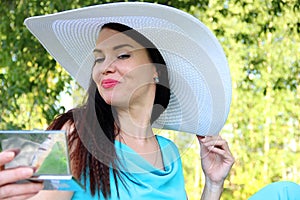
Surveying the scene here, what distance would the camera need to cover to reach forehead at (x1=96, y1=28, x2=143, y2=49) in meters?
1.98

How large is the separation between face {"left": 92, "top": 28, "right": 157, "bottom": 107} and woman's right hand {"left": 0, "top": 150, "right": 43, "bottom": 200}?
2.18 feet

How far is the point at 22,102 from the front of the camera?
556 centimetres

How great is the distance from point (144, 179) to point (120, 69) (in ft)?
1.01

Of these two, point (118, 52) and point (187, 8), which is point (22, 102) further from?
point (118, 52)

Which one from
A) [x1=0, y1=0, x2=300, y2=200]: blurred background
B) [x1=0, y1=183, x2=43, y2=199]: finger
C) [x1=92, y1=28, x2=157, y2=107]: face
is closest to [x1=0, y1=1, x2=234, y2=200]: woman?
[x1=92, y1=28, x2=157, y2=107]: face

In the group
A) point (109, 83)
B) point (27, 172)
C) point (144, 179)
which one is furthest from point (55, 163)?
point (144, 179)

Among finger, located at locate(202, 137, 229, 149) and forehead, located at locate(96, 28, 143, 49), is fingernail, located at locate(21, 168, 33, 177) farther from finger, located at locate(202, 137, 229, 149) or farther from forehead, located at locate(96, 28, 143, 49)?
finger, located at locate(202, 137, 229, 149)

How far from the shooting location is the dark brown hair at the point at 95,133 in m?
1.91

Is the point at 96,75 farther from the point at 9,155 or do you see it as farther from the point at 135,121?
the point at 9,155

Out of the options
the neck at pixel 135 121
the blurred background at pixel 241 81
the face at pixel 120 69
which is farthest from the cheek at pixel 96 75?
the blurred background at pixel 241 81

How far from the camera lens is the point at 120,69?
193cm

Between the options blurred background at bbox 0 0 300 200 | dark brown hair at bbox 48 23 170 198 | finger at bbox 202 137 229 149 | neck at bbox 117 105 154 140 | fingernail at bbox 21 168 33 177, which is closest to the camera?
fingernail at bbox 21 168 33 177

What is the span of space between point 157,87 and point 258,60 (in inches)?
152

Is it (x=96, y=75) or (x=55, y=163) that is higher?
(x=96, y=75)
